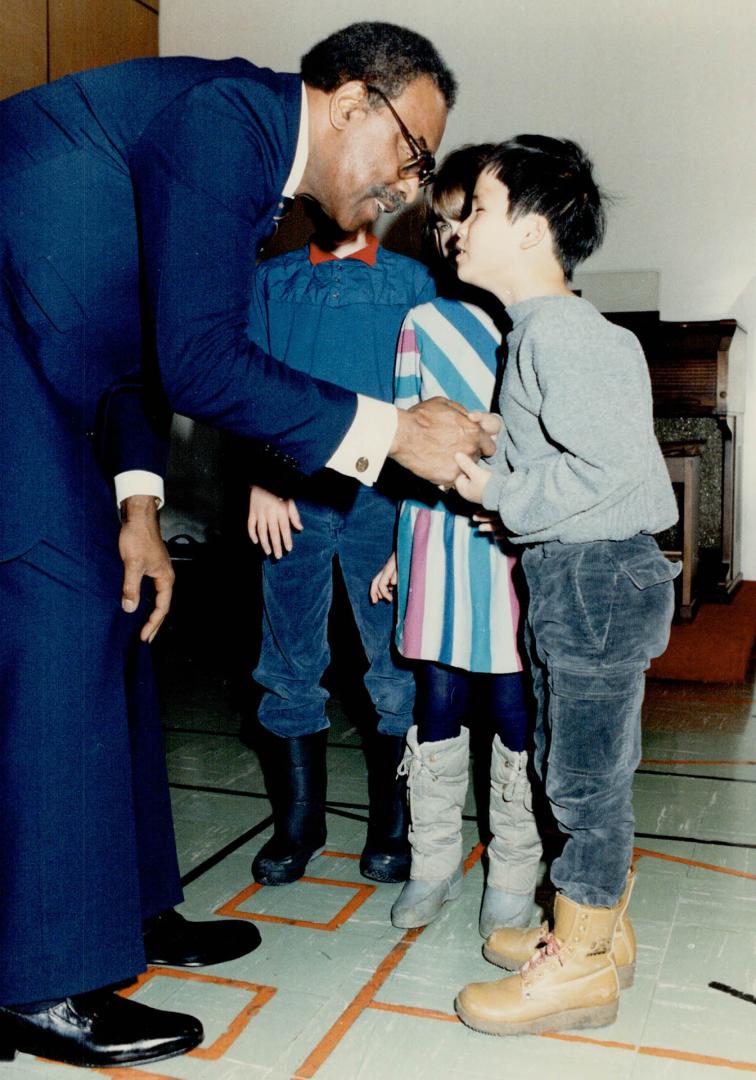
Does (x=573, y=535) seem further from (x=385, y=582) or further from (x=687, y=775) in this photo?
(x=687, y=775)

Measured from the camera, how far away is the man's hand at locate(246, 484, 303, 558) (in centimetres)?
175

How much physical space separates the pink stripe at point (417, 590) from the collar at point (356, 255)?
49 cm

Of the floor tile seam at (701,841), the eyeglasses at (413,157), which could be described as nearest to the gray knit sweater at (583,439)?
the eyeglasses at (413,157)

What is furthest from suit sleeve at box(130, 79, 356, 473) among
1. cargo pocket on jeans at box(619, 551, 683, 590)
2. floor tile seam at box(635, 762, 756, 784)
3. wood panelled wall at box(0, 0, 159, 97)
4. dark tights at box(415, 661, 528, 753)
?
wood panelled wall at box(0, 0, 159, 97)

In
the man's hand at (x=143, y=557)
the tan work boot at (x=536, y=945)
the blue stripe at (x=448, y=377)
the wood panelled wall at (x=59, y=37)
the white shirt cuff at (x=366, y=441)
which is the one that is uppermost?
the wood panelled wall at (x=59, y=37)

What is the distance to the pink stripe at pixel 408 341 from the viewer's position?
1603mm

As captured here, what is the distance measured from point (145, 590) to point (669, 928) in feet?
3.23

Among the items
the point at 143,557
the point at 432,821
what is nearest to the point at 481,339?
the point at 143,557

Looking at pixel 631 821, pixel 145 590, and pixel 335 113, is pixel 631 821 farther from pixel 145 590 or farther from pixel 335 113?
pixel 335 113

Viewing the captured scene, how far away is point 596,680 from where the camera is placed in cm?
129

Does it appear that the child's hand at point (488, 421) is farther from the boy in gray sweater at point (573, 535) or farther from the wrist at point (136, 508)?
the wrist at point (136, 508)

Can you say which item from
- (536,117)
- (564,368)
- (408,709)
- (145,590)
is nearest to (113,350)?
(145,590)

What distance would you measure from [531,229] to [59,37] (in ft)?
9.61

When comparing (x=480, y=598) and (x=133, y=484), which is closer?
(x=133, y=484)
